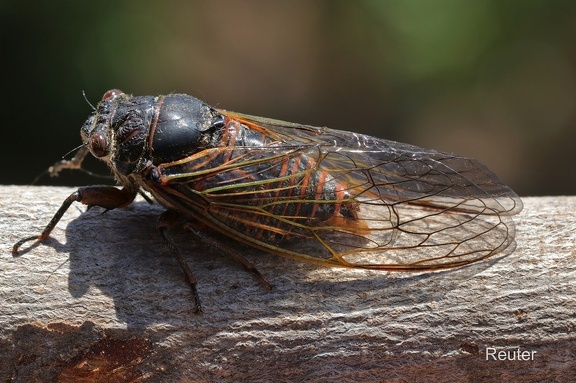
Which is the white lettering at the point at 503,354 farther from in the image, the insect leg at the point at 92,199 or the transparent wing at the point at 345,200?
the insect leg at the point at 92,199

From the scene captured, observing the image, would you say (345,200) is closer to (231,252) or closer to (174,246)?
(231,252)

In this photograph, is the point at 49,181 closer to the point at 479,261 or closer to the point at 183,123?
the point at 183,123

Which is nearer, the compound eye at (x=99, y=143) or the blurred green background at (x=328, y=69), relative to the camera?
the compound eye at (x=99, y=143)

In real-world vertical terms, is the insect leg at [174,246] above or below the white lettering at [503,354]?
above

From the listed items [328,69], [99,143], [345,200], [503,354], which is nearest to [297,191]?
[345,200]

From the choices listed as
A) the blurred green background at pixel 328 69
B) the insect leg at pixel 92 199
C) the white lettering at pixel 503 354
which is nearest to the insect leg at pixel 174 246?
the insect leg at pixel 92 199

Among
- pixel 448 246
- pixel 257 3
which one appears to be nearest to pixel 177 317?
pixel 448 246
